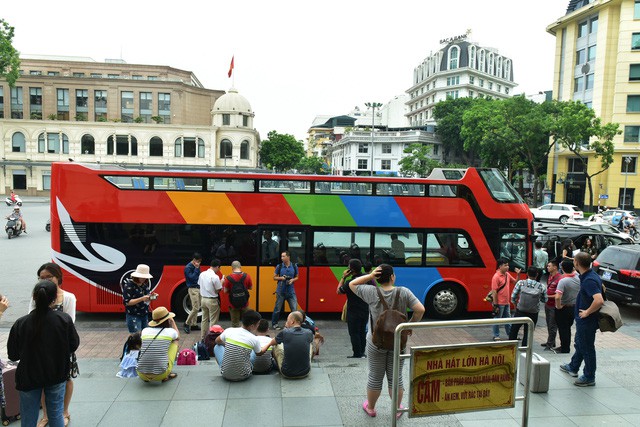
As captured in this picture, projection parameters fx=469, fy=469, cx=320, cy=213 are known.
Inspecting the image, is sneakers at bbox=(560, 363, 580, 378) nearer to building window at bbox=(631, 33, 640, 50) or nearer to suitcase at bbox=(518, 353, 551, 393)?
suitcase at bbox=(518, 353, 551, 393)

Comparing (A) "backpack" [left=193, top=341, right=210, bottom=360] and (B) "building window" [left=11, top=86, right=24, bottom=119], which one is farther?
(B) "building window" [left=11, top=86, right=24, bottom=119]

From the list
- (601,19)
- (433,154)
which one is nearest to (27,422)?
(601,19)

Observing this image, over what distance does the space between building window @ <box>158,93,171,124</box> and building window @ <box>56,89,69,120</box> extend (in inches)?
532

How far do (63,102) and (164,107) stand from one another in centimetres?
1483

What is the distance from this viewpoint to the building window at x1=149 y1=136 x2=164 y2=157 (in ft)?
216

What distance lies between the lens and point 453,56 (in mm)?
102812

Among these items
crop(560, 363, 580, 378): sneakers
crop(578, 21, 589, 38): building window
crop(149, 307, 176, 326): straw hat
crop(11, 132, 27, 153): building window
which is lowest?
crop(560, 363, 580, 378): sneakers

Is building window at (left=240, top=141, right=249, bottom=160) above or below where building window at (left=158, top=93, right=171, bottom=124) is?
below

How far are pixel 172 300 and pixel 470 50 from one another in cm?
10507

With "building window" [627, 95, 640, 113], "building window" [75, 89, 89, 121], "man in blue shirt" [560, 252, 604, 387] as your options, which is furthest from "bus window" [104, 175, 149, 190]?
"building window" [75, 89, 89, 121]

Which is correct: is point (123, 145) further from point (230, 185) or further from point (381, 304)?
point (381, 304)

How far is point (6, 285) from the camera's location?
1374cm

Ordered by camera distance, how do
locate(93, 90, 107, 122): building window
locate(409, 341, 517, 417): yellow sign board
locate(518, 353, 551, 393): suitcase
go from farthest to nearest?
locate(93, 90, 107, 122): building window
locate(518, 353, 551, 393): suitcase
locate(409, 341, 517, 417): yellow sign board

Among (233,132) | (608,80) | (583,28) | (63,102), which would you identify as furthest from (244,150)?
(608,80)
